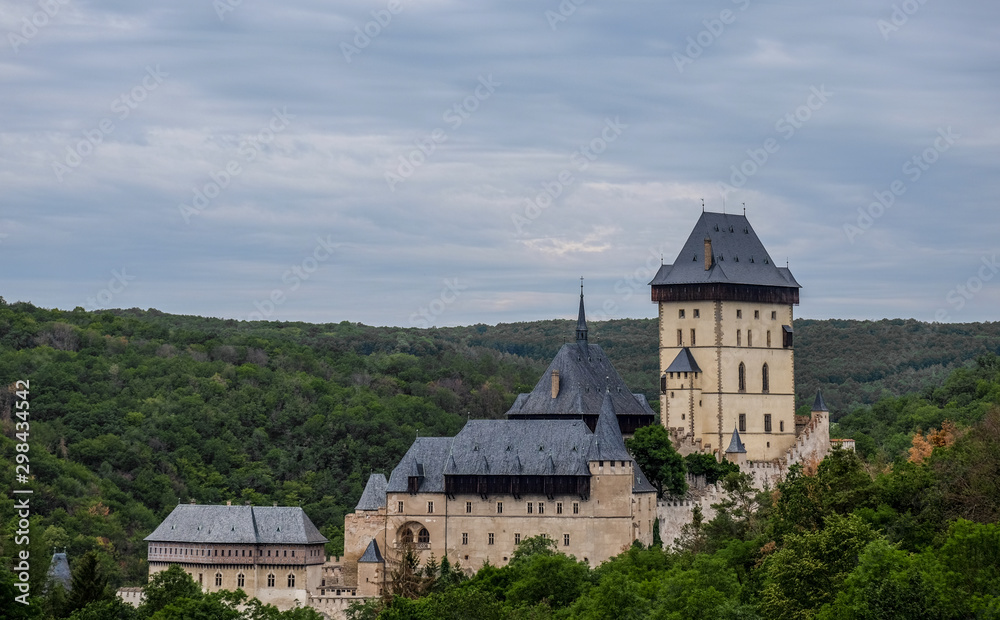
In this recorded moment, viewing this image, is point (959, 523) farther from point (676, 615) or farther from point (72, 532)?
point (72, 532)

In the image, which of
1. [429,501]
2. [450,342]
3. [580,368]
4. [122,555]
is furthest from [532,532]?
[450,342]

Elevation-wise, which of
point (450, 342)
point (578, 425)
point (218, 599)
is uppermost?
point (450, 342)

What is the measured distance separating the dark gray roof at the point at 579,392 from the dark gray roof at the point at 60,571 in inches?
793

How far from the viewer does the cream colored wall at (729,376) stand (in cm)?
8175

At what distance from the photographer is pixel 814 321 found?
164 meters

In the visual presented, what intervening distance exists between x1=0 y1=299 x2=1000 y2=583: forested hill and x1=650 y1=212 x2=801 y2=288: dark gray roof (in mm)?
17240

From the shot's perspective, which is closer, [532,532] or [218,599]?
[218,599]

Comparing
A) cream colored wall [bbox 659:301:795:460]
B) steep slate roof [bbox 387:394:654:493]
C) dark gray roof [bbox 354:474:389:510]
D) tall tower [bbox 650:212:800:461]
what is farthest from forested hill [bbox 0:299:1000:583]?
tall tower [bbox 650:212:800:461]

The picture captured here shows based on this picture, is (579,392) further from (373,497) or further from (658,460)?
(373,497)

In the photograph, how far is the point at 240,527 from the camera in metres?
76.1

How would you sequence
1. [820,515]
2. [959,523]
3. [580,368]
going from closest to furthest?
[959,523] < [820,515] < [580,368]

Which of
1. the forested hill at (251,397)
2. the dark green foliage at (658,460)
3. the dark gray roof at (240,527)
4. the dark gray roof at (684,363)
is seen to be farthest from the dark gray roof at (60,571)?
the dark gray roof at (684,363)

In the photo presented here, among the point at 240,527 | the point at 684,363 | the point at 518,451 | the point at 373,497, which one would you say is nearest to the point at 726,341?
the point at 684,363

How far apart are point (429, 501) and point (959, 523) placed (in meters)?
31.7
